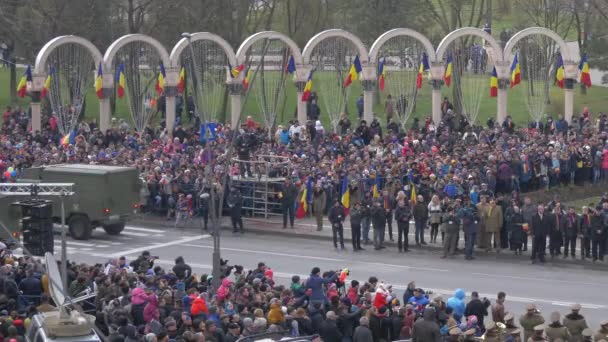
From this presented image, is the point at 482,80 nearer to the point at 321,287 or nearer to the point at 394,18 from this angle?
the point at 394,18

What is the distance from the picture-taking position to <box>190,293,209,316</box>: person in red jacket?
23344mm

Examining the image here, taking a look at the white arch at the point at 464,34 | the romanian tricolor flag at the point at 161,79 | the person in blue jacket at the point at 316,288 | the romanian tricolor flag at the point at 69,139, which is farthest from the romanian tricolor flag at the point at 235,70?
the person in blue jacket at the point at 316,288

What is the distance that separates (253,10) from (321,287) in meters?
43.6

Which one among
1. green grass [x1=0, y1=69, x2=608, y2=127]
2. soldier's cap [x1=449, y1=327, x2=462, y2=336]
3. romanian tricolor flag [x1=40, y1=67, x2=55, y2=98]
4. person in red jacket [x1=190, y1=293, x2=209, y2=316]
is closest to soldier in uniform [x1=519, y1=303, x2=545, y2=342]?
soldier's cap [x1=449, y1=327, x2=462, y2=336]

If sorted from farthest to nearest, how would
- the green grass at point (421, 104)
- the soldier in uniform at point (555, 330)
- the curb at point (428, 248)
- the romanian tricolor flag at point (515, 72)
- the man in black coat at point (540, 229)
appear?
1. the green grass at point (421, 104)
2. the romanian tricolor flag at point (515, 72)
3. the curb at point (428, 248)
4. the man in black coat at point (540, 229)
5. the soldier in uniform at point (555, 330)

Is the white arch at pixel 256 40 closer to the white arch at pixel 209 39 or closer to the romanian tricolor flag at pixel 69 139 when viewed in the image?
the white arch at pixel 209 39

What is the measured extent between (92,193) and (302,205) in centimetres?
604

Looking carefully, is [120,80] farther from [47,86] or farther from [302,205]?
[302,205]

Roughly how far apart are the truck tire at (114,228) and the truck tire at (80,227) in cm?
85

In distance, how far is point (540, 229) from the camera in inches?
1321

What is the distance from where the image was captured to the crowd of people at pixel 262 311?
2198 centimetres

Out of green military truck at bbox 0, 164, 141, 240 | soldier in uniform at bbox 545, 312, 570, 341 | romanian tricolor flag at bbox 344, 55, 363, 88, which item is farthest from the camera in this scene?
romanian tricolor flag at bbox 344, 55, 363, 88

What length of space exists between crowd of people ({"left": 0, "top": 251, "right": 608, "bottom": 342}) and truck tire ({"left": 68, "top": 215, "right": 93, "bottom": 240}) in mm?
10060

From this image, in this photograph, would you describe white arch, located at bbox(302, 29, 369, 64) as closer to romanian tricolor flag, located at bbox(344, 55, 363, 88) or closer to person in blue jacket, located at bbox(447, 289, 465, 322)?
romanian tricolor flag, located at bbox(344, 55, 363, 88)
